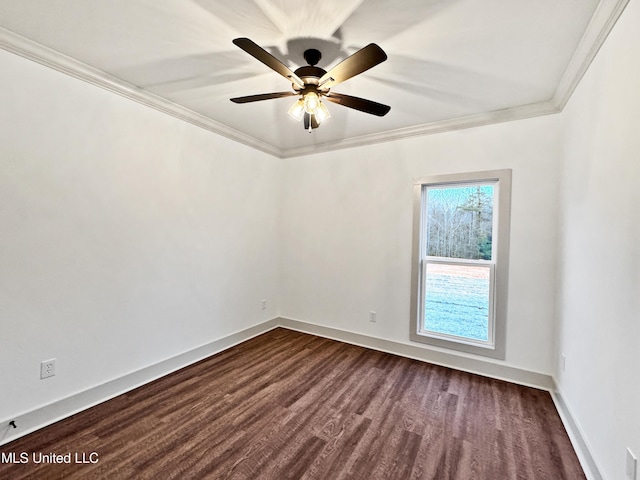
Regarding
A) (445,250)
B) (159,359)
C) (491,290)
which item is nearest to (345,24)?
(445,250)

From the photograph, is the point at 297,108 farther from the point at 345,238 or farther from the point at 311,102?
the point at 345,238

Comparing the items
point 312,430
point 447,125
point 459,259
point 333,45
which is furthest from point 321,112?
point 312,430

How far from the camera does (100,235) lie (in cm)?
226

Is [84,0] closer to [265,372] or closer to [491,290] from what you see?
[265,372]

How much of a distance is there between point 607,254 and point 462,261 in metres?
1.49

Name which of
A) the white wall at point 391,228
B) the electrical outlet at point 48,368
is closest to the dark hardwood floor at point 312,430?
the electrical outlet at point 48,368

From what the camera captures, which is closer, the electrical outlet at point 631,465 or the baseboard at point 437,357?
the electrical outlet at point 631,465

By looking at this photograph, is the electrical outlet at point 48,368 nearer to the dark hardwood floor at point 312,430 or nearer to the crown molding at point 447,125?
the dark hardwood floor at point 312,430

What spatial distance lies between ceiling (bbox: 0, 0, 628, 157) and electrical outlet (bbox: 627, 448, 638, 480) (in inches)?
82.8

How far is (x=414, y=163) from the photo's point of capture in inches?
126

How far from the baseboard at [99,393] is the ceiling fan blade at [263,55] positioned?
268 cm

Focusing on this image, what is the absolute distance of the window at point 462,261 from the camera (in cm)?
277

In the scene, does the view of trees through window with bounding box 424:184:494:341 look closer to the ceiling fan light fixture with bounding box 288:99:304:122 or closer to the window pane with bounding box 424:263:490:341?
the window pane with bounding box 424:263:490:341

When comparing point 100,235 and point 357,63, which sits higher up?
point 357,63
